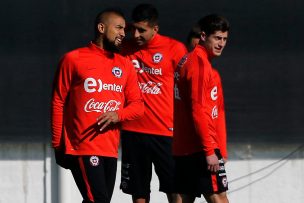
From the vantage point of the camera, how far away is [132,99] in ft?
24.3

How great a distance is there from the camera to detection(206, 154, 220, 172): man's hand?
275 inches

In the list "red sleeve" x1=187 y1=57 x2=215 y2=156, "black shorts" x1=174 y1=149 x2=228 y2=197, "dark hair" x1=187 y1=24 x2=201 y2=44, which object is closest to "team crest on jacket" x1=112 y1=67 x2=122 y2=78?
"red sleeve" x1=187 y1=57 x2=215 y2=156

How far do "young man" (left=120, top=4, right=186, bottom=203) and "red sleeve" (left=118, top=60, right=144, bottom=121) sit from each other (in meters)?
0.57

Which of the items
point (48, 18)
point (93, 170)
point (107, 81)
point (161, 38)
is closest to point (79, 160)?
point (93, 170)

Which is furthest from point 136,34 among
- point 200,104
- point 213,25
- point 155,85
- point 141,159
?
point 200,104

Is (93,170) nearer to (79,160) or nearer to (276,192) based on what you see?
(79,160)

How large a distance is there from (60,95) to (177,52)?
1320 mm

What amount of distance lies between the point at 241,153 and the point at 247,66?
2.43 feet

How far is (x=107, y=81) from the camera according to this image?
7.22 metres

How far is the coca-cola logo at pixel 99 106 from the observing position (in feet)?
23.5

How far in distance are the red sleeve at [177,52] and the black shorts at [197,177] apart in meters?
1.08

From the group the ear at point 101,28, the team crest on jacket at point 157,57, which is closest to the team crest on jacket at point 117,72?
the ear at point 101,28

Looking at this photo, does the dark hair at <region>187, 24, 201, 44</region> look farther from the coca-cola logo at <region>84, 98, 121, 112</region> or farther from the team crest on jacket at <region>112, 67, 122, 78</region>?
A: the coca-cola logo at <region>84, 98, 121, 112</region>

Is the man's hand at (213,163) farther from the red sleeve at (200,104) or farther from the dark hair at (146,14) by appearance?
the dark hair at (146,14)
